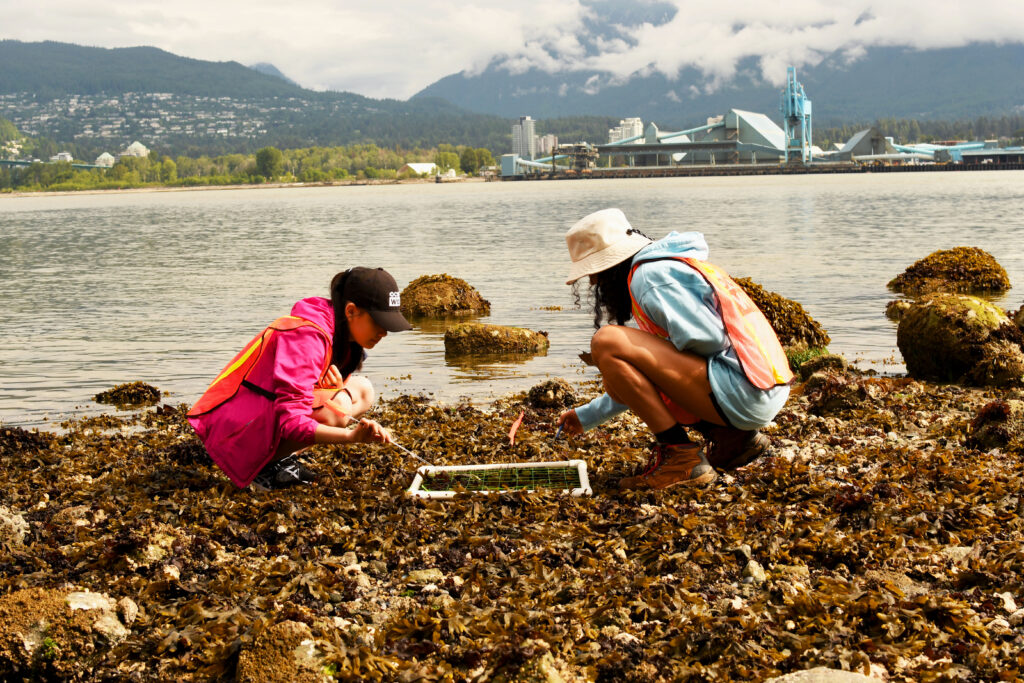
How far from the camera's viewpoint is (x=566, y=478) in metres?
5.66

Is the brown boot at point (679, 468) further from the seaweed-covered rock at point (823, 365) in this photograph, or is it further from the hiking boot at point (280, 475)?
the seaweed-covered rock at point (823, 365)

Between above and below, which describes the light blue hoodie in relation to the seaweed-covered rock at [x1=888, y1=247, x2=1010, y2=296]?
above

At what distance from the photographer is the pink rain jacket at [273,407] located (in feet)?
16.7

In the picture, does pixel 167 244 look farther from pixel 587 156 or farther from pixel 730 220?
pixel 587 156

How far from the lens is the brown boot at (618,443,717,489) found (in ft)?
17.3

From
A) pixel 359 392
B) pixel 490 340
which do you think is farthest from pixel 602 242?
pixel 490 340

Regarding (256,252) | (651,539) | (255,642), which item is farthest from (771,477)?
(256,252)

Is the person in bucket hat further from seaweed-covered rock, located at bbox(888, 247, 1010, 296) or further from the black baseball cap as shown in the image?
seaweed-covered rock, located at bbox(888, 247, 1010, 296)

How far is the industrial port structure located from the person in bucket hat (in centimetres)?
16575

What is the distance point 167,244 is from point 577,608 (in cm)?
3716

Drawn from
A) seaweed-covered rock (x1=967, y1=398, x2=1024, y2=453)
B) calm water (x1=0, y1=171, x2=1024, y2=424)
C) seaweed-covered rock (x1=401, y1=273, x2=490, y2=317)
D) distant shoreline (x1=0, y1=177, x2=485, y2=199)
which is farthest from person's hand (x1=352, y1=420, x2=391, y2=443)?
distant shoreline (x1=0, y1=177, x2=485, y2=199)

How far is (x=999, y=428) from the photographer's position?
616cm

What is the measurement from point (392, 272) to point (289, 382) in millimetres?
18854

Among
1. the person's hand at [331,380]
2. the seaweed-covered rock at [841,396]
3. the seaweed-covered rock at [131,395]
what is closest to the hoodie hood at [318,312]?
the person's hand at [331,380]
